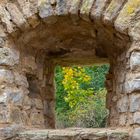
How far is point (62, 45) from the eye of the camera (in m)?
3.64

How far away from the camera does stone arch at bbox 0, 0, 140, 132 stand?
298cm

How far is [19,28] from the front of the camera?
3189 millimetres

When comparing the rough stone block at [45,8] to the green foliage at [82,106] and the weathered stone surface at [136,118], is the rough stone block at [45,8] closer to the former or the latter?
the weathered stone surface at [136,118]

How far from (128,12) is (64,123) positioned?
5355 millimetres

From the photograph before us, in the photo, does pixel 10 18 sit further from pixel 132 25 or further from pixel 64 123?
pixel 64 123

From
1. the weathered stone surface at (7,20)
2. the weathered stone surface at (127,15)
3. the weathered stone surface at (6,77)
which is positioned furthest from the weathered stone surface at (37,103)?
the weathered stone surface at (127,15)

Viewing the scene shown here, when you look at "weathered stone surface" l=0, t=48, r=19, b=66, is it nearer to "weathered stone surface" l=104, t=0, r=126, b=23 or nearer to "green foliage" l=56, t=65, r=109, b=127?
"weathered stone surface" l=104, t=0, r=126, b=23

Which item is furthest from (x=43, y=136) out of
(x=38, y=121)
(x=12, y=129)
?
(x=38, y=121)

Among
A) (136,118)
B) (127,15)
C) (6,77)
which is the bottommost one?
(136,118)

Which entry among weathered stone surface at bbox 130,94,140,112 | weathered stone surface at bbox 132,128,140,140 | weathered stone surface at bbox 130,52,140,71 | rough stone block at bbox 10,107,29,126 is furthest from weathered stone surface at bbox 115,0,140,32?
rough stone block at bbox 10,107,29,126

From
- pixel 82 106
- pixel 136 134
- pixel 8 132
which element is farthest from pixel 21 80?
pixel 82 106

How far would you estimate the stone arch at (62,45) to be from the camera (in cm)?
298

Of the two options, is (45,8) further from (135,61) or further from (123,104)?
(123,104)

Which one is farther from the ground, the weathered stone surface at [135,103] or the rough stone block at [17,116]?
the weathered stone surface at [135,103]
